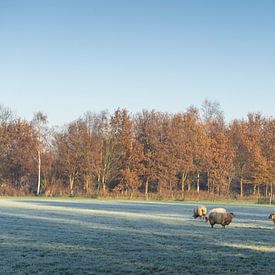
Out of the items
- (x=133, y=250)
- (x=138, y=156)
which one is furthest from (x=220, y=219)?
(x=138, y=156)

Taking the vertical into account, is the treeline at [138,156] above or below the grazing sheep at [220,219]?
above

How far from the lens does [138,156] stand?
82000 millimetres

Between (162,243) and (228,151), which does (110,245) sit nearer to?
(162,243)

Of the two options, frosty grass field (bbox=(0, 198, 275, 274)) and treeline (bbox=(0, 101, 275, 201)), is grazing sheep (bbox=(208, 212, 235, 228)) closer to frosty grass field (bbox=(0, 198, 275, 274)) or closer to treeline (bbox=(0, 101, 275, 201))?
frosty grass field (bbox=(0, 198, 275, 274))

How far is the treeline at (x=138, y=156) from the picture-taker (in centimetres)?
→ 8144

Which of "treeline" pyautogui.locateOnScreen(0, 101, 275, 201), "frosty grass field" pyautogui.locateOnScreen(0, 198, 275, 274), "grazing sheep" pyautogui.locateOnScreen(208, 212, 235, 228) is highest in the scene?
"treeline" pyautogui.locateOnScreen(0, 101, 275, 201)

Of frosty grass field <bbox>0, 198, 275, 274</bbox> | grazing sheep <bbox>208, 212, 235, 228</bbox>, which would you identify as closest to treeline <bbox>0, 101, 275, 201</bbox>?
grazing sheep <bbox>208, 212, 235, 228</bbox>

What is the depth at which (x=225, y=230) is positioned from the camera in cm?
2545

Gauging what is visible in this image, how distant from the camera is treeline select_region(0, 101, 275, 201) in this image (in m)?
81.4

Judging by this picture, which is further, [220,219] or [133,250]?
[220,219]

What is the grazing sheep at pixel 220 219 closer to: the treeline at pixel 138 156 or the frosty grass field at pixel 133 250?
the frosty grass field at pixel 133 250

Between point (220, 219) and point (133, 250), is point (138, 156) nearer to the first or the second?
point (220, 219)

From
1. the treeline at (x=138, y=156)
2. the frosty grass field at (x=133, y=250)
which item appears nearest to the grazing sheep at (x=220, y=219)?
the frosty grass field at (x=133, y=250)

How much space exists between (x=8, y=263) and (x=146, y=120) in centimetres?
7526
